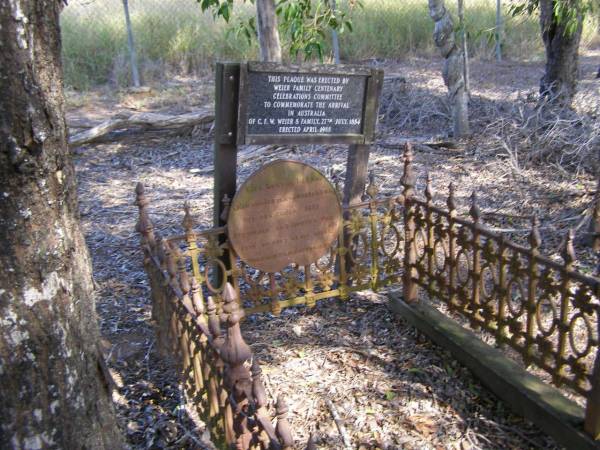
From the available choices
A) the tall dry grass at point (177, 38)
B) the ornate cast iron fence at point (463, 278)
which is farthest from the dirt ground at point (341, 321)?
the tall dry grass at point (177, 38)

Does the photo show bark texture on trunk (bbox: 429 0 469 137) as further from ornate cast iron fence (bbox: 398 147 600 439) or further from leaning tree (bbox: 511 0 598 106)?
ornate cast iron fence (bbox: 398 147 600 439)

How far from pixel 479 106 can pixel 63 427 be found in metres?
8.20

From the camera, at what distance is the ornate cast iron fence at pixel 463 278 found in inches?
104

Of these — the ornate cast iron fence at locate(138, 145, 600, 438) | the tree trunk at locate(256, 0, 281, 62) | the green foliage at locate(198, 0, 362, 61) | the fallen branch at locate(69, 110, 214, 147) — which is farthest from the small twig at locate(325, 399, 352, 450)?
the fallen branch at locate(69, 110, 214, 147)

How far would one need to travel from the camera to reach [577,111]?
287 inches

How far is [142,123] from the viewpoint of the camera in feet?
27.6

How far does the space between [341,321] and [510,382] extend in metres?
1.31

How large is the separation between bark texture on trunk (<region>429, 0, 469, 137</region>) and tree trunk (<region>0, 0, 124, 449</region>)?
19.8 feet

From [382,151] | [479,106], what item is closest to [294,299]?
[382,151]

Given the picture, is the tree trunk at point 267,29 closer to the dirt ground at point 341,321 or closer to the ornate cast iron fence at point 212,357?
the dirt ground at point 341,321

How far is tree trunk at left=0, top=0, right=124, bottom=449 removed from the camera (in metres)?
1.55

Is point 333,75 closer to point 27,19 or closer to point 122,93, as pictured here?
point 27,19

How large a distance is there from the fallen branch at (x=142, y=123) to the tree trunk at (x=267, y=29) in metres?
2.66

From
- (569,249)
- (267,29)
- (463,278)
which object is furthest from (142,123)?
(569,249)
